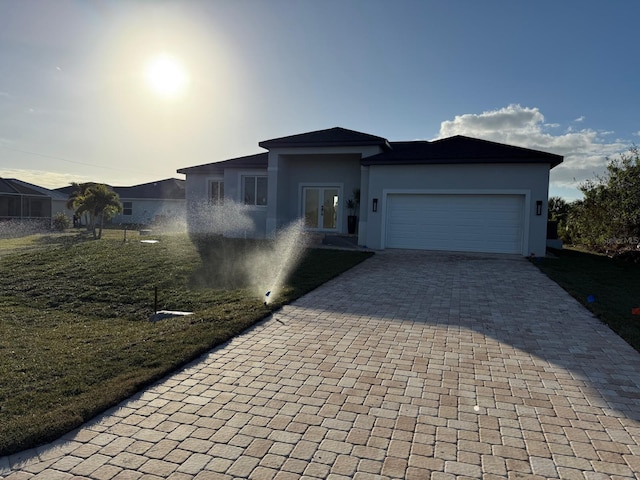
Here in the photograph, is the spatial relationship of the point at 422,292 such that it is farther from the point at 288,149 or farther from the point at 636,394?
the point at 288,149

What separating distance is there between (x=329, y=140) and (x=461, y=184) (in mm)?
5308

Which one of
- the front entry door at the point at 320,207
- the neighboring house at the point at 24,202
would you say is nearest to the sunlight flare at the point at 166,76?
the front entry door at the point at 320,207

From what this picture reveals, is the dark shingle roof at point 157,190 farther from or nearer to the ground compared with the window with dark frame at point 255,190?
farther from the ground

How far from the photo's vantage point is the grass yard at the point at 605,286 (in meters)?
6.30

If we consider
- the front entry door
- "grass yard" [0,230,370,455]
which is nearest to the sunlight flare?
"grass yard" [0,230,370,455]

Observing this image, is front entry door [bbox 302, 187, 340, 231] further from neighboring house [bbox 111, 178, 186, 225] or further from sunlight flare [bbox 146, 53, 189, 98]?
neighboring house [bbox 111, 178, 186, 225]

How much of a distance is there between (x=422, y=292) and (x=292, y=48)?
817 cm

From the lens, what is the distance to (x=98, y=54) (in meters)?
10.9

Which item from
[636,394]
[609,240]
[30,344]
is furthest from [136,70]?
[609,240]

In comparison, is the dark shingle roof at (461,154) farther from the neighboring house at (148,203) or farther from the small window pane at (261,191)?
the neighboring house at (148,203)

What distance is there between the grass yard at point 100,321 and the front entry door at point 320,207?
4271 mm

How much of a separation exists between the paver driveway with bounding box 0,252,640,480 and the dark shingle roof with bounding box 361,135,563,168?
29.1ft

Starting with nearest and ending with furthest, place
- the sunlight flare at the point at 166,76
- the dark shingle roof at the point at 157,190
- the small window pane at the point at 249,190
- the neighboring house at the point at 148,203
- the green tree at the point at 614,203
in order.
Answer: the sunlight flare at the point at 166,76 → the green tree at the point at 614,203 → the small window pane at the point at 249,190 → the neighboring house at the point at 148,203 → the dark shingle roof at the point at 157,190

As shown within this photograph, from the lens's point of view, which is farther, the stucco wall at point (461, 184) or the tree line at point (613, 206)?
the tree line at point (613, 206)
